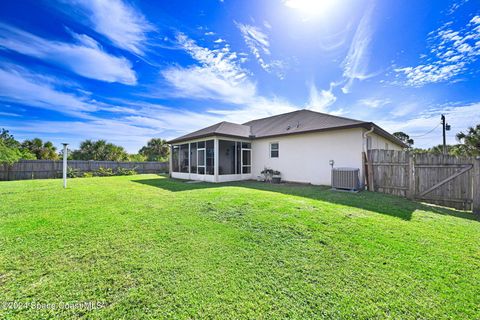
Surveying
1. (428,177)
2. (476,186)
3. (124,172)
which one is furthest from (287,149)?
(124,172)

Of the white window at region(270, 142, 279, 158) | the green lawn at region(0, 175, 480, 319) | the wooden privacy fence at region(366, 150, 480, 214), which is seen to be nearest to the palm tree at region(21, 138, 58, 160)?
the green lawn at region(0, 175, 480, 319)

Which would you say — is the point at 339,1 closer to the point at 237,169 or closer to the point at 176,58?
the point at 176,58

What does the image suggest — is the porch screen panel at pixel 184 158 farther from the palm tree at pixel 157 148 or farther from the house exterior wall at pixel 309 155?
the palm tree at pixel 157 148

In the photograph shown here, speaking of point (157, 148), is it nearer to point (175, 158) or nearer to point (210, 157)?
point (175, 158)

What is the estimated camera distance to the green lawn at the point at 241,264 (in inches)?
79.5

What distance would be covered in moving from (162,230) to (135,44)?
8.61 metres

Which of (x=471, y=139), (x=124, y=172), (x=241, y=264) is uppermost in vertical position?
(x=471, y=139)

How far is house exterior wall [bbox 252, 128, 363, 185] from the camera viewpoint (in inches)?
363

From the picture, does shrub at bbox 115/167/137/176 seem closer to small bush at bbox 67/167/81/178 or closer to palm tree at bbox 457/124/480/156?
small bush at bbox 67/167/81/178

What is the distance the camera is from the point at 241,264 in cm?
276

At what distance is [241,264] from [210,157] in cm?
961

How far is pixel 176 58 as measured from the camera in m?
9.91

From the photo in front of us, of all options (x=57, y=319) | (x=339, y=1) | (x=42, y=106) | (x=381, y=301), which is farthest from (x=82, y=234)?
(x=42, y=106)

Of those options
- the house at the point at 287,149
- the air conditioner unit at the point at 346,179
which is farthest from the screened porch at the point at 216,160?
the air conditioner unit at the point at 346,179
